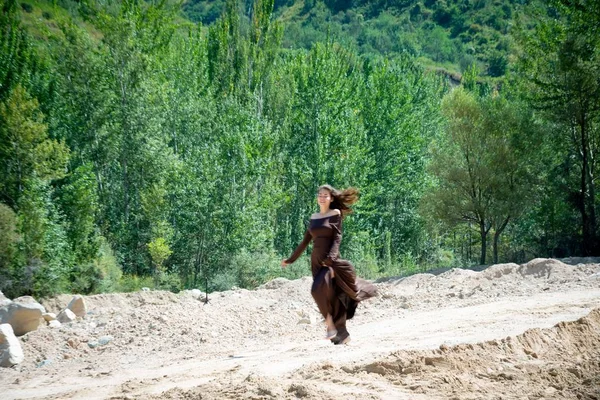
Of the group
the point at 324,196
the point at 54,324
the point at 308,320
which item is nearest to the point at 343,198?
the point at 324,196

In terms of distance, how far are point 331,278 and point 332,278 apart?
0.9 inches

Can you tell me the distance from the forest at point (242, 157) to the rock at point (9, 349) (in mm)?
8449

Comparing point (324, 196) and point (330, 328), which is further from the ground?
point (324, 196)

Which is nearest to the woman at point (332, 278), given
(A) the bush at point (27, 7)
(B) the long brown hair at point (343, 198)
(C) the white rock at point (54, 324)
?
(B) the long brown hair at point (343, 198)

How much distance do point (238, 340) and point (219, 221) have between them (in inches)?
529

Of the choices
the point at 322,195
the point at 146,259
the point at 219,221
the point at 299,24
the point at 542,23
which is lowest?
the point at 146,259

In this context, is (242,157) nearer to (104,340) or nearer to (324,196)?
(104,340)

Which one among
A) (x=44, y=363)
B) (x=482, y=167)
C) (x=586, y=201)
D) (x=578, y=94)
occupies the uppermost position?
(x=578, y=94)

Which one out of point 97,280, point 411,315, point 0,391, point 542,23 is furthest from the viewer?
point 542,23

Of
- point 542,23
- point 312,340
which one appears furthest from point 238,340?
point 542,23

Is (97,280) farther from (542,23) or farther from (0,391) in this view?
(542,23)

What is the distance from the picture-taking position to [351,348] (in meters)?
8.52

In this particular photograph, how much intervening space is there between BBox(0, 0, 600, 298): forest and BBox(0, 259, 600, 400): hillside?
8264mm

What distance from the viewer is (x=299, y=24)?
117688 mm
